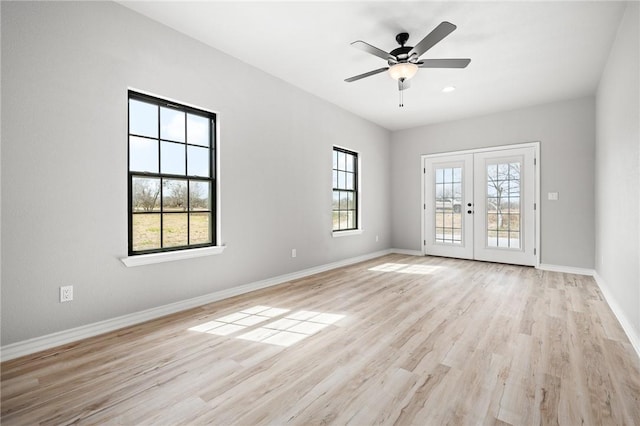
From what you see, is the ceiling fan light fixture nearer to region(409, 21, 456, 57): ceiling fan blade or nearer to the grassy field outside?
region(409, 21, 456, 57): ceiling fan blade

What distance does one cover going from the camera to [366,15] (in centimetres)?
288

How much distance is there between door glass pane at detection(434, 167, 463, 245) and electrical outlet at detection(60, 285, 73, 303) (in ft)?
20.1

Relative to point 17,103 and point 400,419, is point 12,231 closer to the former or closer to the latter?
point 17,103

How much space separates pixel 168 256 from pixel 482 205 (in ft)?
18.1

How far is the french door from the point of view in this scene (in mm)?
5527

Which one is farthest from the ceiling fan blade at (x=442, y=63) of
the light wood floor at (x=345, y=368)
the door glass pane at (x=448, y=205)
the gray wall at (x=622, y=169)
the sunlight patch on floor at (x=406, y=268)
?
the door glass pane at (x=448, y=205)

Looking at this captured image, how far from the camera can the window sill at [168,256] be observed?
2784 mm

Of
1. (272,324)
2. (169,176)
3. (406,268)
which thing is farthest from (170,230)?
(406,268)

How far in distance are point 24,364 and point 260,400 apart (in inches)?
68.3

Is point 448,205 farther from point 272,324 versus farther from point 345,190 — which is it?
point 272,324

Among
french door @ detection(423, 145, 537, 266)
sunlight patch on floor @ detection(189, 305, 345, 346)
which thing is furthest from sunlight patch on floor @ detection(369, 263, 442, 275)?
sunlight patch on floor @ detection(189, 305, 345, 346)

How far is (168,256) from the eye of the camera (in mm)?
Result: 3055

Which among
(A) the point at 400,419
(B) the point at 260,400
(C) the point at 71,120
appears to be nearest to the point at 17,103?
(C) the point at 71,120

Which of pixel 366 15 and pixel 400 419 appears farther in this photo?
pixel 366 15
